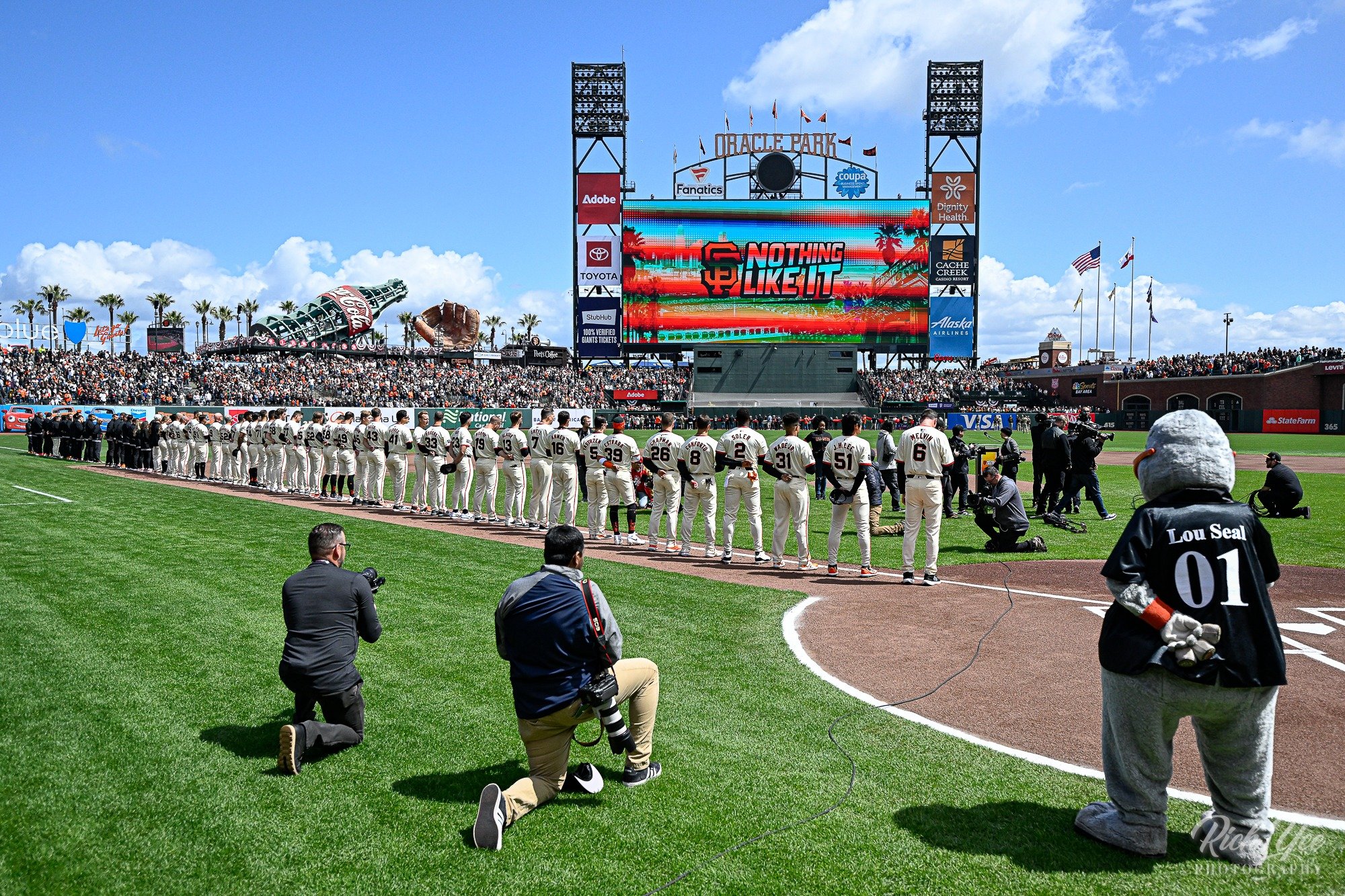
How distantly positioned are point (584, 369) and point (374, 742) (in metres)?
69.7

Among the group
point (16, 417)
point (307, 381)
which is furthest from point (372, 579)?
point (307, 381)

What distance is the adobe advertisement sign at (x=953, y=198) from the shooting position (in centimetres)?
6172

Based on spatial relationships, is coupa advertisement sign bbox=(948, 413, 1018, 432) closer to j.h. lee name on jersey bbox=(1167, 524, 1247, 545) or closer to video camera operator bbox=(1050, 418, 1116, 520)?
video camera operator bbox=(1050, 418, 1116, 520)

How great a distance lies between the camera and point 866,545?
11992 millimetres

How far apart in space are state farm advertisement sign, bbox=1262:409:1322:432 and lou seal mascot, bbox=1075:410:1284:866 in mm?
65184

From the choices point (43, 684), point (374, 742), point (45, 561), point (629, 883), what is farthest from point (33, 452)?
point (629, 883)

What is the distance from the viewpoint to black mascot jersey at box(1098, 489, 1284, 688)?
3959 mm

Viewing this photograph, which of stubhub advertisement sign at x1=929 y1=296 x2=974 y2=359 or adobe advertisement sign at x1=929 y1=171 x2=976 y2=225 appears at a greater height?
adobe advertisement sign at x1=929 y1=171 x2=976 y2=225

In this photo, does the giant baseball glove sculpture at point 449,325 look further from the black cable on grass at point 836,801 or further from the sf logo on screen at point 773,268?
the black cable on grass at point 836,801

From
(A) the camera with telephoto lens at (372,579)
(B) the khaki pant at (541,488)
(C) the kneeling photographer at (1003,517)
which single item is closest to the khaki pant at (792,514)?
(C) the kneeling photographer at (1003,517)

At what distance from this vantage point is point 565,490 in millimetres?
16406

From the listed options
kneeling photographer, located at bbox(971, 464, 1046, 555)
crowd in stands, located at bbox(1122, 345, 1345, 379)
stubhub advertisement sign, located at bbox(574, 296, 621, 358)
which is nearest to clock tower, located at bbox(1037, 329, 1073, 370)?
crowd in stands, located at bbox(1122, 345, 1345, 379)

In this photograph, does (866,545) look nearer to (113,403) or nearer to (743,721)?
(743,721)

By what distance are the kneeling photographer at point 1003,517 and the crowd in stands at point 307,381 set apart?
163 ft
